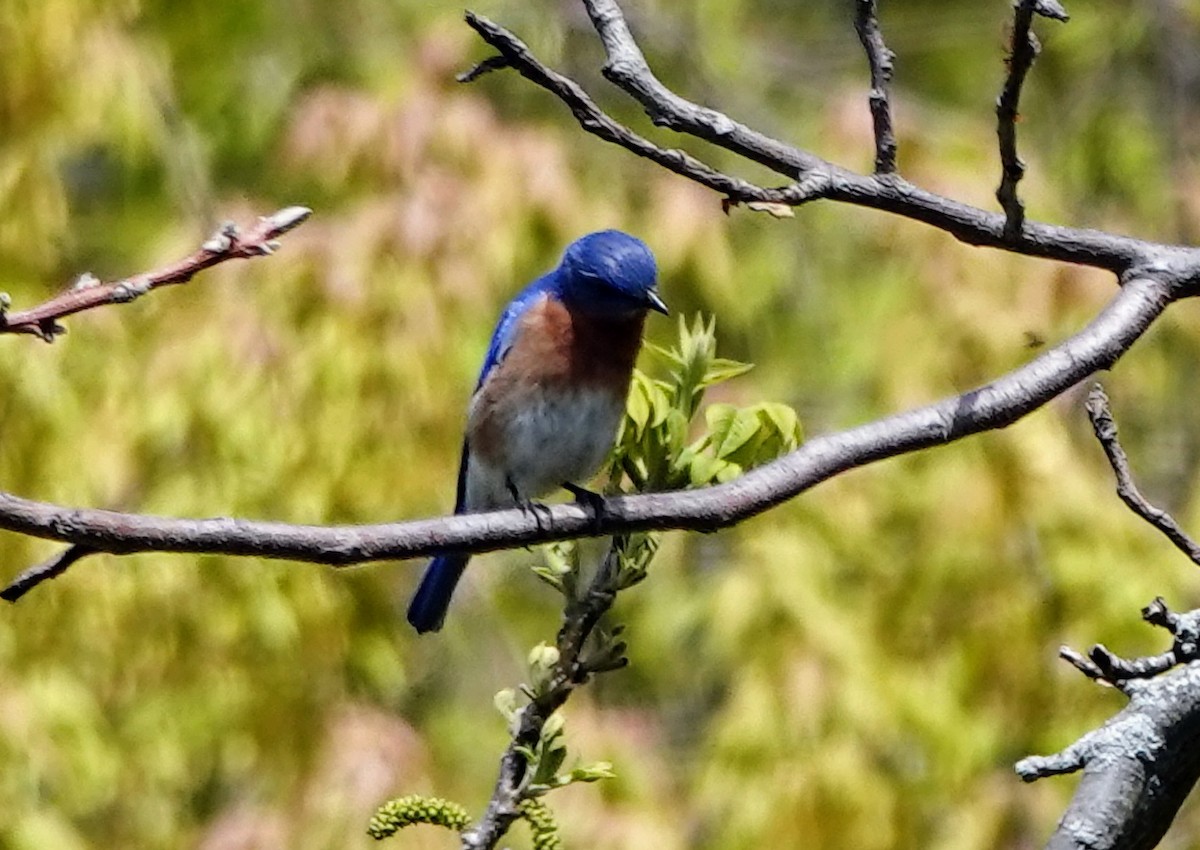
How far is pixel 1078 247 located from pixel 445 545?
814mm

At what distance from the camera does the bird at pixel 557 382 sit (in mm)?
3566

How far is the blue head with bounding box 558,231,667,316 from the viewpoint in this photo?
3.56 m

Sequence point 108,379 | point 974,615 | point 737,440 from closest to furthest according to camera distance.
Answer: point 737,440 < point 108,379 < point 974,615

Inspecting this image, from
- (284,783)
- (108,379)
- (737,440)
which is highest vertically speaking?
(108,379)

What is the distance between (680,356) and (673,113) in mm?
556

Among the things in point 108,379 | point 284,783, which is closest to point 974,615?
point 284,783

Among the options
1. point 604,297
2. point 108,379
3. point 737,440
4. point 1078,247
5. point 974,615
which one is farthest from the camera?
point 974,615

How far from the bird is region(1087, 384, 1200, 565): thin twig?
4.47ft

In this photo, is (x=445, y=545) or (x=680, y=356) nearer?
(x=445, y=545)

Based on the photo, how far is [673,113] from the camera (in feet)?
6.31

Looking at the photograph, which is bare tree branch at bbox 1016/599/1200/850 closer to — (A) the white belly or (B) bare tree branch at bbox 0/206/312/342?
(B) bare tree branch at bbox 0/206/312/342

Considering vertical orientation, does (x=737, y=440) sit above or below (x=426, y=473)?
below

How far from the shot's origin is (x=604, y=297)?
3.65 metres

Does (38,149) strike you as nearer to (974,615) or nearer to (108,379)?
(108,379)
